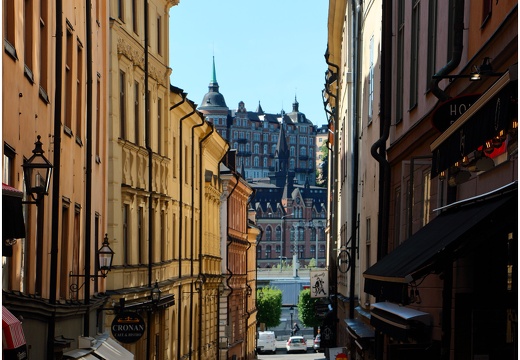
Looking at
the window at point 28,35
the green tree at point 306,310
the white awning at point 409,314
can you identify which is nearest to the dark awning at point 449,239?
the white awning at point 409,314

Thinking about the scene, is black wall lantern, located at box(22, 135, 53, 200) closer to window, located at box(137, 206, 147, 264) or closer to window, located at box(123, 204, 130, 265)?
window, located at box(123, 204, 130, 265)

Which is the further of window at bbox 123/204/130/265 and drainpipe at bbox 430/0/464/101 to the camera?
window at bbox 123/204/130/265

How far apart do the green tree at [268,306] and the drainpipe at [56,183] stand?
106m

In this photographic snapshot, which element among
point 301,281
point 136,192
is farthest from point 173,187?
point 301,281

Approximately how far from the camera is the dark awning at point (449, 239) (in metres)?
9.56

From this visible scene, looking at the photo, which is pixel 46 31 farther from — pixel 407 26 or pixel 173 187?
pixel 173 187

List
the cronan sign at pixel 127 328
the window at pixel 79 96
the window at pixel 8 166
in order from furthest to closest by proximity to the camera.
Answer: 1. the cronan sign at pixel 127 328
2. the window at pixel 79 96
3. the window at pixel 8 166

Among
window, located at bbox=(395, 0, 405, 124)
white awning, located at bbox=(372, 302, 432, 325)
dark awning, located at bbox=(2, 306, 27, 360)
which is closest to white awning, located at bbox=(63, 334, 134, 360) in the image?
white awning, located at bbox=(372, 302, 432, 325)

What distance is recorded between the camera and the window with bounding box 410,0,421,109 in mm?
16875

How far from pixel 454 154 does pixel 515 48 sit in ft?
3.61

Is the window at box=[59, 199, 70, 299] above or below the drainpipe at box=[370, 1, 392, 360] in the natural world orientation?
below

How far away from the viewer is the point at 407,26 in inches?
701

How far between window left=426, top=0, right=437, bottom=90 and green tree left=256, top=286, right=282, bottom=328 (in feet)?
353

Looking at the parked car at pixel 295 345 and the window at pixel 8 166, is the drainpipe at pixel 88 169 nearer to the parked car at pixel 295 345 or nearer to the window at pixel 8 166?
the window at pixel 8 166
